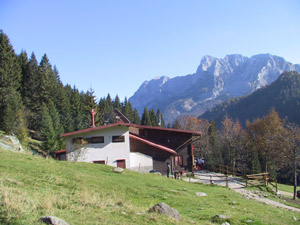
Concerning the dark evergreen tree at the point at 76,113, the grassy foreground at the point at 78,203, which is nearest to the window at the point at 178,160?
the grassy foreground at the point at 78,203

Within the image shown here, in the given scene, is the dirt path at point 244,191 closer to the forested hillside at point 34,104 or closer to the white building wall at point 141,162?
the white building wall at point 141,162

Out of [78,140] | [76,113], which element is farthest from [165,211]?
[76,113]

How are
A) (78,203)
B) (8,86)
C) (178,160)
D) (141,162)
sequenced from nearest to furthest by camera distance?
(78,203)
(141,162)
(178,160)
(8,86)

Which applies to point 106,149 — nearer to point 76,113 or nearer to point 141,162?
point 141,162

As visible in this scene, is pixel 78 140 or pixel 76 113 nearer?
pixel 78 140

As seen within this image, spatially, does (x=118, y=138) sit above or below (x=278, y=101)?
below

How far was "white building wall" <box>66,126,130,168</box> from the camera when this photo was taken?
101 feet

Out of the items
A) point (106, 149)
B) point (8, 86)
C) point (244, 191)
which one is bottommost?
point (244, 191)

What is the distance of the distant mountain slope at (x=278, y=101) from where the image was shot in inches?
5605

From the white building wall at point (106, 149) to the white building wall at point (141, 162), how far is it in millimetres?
958

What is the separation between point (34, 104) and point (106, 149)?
128 ft

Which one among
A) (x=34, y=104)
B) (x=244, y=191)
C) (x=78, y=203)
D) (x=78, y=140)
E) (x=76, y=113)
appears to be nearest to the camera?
(x=78, y=203)

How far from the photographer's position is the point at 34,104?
62.8 m

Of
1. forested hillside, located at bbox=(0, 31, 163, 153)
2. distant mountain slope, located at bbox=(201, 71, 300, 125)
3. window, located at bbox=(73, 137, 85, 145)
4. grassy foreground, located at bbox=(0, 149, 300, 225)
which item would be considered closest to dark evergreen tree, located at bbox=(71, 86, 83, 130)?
forested hillside, located at bbox=(0, 31, 163, 153)
